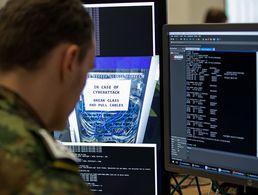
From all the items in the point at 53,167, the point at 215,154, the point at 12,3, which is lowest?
the point at 215,154

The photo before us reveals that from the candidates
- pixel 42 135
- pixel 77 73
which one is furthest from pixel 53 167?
pixel 77 73

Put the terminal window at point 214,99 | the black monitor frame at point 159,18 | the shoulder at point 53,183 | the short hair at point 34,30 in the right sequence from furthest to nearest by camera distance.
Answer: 1. the black monitor frame at point 159,18
2. the terminal window at point 214,99
3. the short hair at point 34,30
4. the shoulder at point 53,183

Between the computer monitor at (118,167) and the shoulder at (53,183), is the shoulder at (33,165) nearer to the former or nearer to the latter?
the shoulder at (53,183)

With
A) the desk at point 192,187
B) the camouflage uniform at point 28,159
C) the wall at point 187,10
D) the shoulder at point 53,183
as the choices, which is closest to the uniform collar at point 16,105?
the camouflage uniform at point 28,159

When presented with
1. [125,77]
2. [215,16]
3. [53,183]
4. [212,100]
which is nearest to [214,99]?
[212,100]

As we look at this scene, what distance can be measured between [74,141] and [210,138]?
1.33 ft

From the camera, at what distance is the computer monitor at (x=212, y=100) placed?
133 cm

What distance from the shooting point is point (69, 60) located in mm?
917

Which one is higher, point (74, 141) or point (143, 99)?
point (143, 99)

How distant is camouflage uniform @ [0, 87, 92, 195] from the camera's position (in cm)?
80

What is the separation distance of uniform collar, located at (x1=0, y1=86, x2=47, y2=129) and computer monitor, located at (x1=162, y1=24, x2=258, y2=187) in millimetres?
606

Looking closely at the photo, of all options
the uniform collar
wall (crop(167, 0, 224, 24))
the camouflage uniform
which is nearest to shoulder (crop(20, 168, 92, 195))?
the camouflage uniform

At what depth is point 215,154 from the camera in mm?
1415

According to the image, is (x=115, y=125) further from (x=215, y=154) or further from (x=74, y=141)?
(x=215, y=154)
